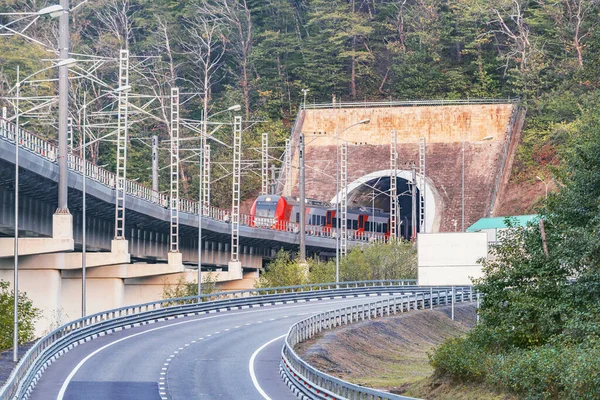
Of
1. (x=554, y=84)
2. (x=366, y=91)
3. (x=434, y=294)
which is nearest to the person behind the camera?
(x=434, y=294)

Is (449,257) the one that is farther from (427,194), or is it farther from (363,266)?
(427,194)

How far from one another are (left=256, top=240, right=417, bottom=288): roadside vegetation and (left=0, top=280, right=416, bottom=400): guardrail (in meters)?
1.30

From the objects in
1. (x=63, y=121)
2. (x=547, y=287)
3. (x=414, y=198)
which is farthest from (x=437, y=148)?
(x=547, y=287)

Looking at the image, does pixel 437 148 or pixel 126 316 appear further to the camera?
pixel 437 148

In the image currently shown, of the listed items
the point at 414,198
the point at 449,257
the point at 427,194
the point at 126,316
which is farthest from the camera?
the point at 427,194

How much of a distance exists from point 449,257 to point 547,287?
61.6ft

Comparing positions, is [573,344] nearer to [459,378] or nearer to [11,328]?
[459,378]

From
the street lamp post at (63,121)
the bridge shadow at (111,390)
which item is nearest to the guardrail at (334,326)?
the bridge shadow at (111,390)

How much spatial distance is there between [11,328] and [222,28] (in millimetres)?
88260

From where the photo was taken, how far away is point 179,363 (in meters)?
40.0

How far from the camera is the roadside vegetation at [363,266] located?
76.4 meters

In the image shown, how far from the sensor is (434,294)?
68.9 m

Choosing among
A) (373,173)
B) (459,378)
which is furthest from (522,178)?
(459,378)

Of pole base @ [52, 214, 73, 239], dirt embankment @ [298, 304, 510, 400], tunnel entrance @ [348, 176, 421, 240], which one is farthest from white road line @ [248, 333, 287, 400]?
tunnel entrance @ [348, 176, 421, 240]
